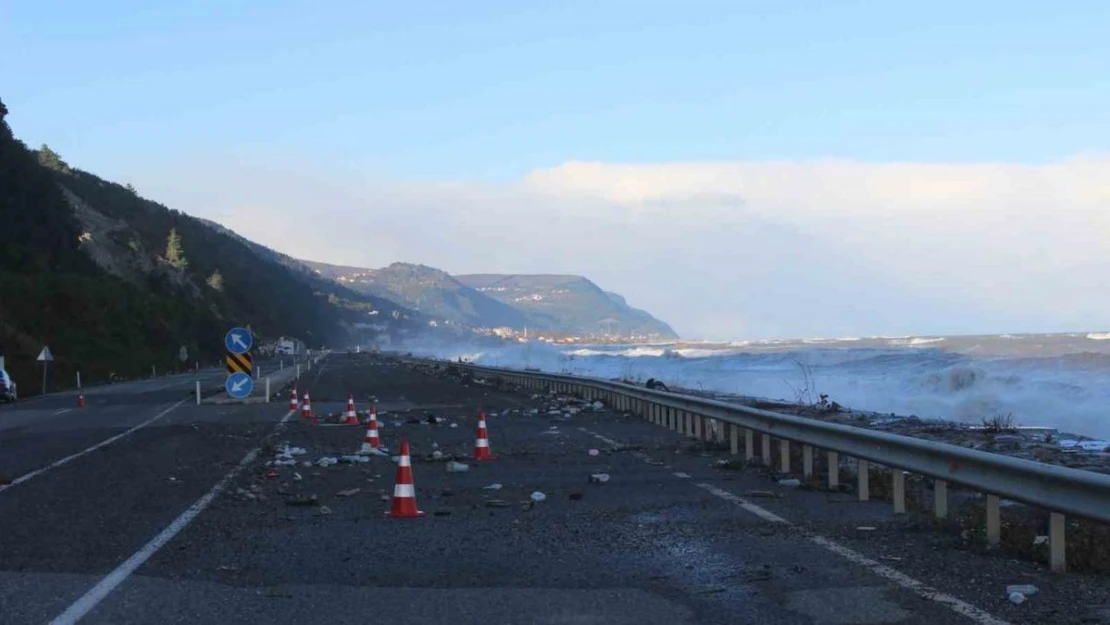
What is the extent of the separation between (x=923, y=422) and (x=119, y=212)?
171 metres

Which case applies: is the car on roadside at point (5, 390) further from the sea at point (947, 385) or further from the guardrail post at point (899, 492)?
the guardrail post at point (899, 492)

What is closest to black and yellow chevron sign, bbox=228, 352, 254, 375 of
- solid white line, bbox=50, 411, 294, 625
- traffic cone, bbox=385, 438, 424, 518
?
solid white line, bbox=50, 411, 294, 625

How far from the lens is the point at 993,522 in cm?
948

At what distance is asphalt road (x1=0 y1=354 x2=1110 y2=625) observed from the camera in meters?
7.37

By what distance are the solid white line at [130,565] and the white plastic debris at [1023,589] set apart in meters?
5.43

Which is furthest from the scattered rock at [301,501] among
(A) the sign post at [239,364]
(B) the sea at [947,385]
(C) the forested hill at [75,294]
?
(C) the forested hill at [75,294]

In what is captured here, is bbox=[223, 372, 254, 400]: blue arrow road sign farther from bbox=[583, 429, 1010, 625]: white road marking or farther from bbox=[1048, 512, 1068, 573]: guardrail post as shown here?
bbox=[1048, 512, 1068, 573]: guardrail post

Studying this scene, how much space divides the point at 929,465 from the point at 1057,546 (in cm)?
230

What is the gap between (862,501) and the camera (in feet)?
40.6

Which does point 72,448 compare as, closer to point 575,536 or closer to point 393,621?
point 575,536

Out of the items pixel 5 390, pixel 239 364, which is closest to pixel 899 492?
pixel 239 364

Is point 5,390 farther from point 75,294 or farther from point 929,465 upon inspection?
point 929,465

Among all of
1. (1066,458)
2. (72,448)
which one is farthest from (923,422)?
(72,448)

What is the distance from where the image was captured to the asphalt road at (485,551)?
24.2 ft
